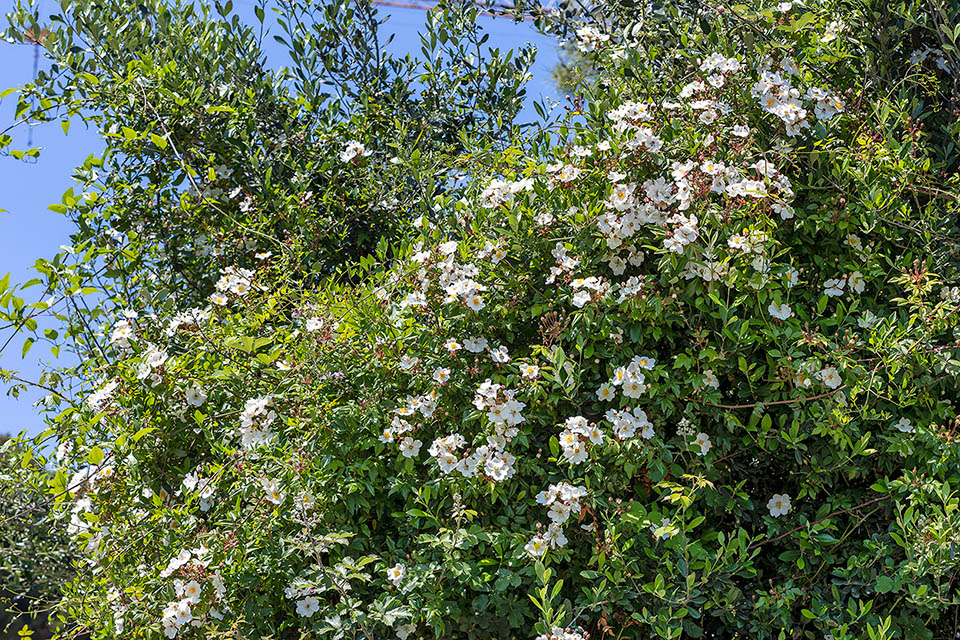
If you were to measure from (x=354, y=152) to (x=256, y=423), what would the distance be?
1.54 m

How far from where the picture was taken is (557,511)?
2.22 meters

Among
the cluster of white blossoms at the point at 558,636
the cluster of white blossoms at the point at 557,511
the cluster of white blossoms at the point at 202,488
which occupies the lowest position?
the cluster of white blossoms at the point at 558,636

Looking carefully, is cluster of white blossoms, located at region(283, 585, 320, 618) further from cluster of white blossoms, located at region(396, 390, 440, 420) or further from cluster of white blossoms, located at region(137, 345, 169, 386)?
cluster of white blossoms, located at region(137, 345, 169, 386)

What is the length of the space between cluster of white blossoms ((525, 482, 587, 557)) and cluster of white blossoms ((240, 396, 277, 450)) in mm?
852

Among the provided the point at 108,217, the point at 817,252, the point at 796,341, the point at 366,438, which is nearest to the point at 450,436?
the point at 366,438

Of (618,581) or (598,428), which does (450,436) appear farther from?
(618,581)

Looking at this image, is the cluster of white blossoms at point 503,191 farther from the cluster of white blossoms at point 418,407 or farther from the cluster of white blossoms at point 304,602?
the cluster of white blossoms at point 304,602

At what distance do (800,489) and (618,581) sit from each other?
0.67 m

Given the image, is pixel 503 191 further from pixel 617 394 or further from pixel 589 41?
pixel 589 41

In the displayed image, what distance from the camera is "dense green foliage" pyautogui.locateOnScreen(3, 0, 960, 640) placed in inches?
88.1

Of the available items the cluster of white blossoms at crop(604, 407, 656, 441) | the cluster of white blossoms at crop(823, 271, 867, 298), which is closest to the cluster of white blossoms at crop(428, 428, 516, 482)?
the cluster of white blossoms at crop(604, 407, 656, 441)

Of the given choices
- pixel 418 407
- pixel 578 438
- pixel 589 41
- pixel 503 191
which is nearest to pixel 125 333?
pixel 418 407

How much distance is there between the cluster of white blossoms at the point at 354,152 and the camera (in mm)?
3723

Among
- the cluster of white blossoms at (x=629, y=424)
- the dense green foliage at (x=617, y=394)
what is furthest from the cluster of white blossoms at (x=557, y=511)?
the cluster of white blossoms at (x=629, y=424)
